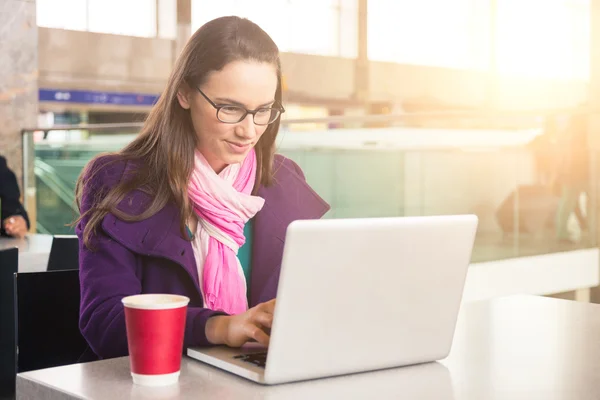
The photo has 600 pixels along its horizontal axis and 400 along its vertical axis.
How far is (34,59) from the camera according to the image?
472 centimetres

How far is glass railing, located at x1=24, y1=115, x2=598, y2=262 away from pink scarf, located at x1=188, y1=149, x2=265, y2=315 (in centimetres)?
233

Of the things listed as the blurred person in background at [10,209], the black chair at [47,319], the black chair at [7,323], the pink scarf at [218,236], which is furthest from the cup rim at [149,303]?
the blurred person in background at [10,209]

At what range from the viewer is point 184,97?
1442 millimetres

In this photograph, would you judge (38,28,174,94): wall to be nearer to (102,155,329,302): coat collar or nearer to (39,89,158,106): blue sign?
(39,89,158,106): blue sign

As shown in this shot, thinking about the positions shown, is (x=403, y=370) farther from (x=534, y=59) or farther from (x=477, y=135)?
(x=534, y=59)

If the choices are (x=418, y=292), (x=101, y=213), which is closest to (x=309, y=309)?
(x=418, y=292)

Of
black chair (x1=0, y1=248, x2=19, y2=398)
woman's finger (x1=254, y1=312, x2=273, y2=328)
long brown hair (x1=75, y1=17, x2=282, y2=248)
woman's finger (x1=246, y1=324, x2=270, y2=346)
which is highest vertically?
long brown hair (x1=75, y1=17, x2=282, y2=248)

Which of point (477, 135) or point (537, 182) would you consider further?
point (477, 135)

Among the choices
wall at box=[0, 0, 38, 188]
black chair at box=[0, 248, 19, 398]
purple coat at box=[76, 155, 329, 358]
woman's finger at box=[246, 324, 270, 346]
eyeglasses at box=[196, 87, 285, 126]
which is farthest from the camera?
wall at box=[0, 0, 38, 188]

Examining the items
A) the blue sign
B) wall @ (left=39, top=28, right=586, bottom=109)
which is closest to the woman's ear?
wall @ (left=39, top=28, right=586, bottom=109)

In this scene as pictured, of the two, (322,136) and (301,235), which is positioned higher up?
(322,136)

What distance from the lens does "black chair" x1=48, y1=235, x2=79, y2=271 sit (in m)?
2.19

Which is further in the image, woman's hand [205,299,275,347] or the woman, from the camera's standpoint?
the woman

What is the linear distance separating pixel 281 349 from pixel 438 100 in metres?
16.0
